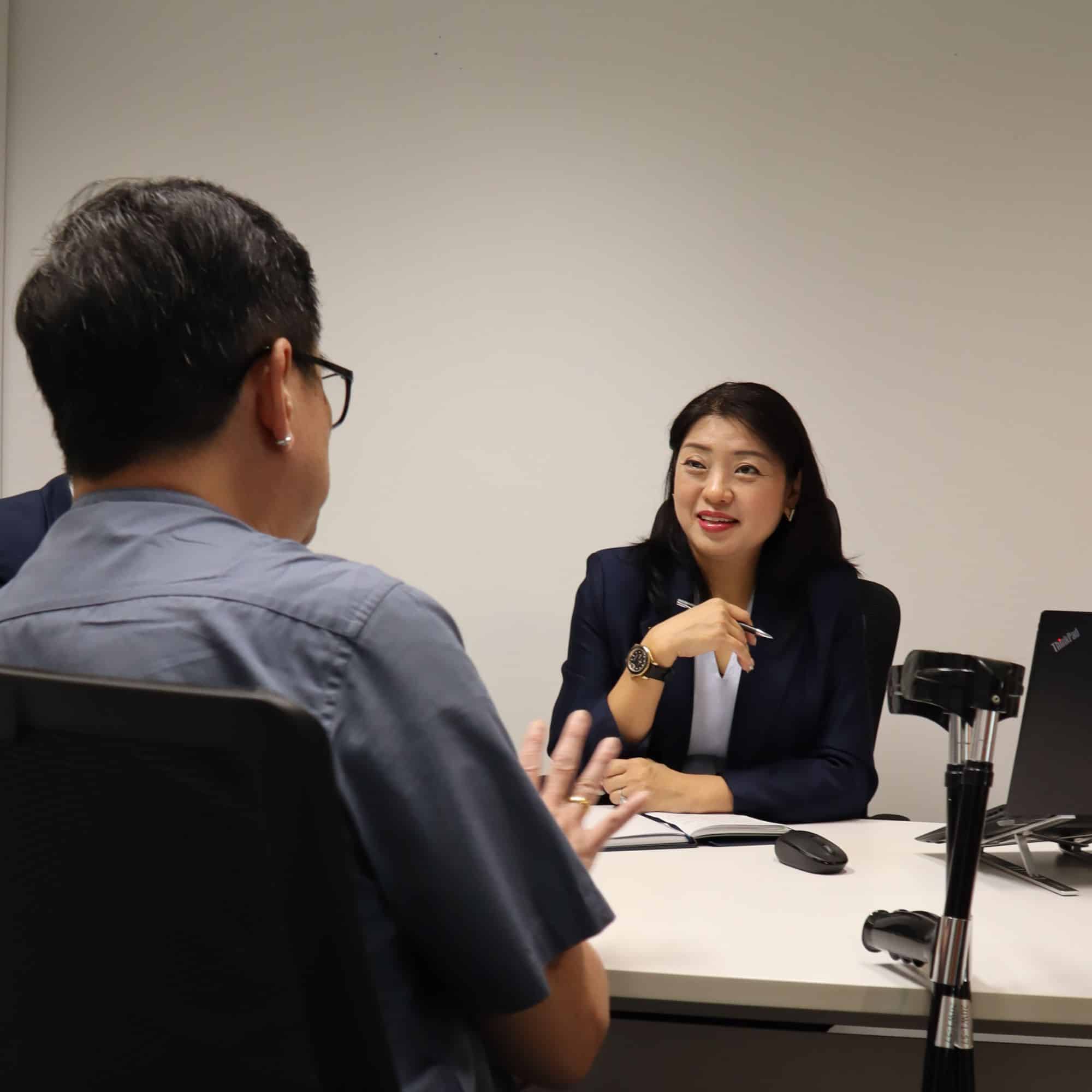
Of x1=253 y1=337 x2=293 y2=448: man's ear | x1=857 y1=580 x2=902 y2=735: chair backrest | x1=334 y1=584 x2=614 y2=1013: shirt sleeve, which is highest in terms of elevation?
x1=253 y1=337 x2=293 y2=448: man's ear

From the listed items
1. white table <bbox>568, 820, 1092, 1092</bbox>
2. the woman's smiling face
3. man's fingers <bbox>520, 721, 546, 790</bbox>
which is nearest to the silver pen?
the woman's smiling face

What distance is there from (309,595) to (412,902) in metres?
0.21

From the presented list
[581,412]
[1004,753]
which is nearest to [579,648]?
[581,412]

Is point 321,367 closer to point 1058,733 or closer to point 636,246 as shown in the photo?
point 1058,733

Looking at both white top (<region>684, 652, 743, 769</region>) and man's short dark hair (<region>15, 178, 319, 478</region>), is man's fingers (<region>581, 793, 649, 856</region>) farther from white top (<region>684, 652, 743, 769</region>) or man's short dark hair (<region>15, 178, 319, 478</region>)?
white top (<region>684, 652, 743, 769</region>)

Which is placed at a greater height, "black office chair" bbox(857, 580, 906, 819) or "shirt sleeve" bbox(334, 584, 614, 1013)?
"shirt sleeve" bbox(334, 584, 614, 1013)

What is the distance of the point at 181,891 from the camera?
63cm

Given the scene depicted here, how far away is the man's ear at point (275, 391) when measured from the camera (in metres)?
0.87

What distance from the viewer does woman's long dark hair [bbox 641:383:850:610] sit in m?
2.39

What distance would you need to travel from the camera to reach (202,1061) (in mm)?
650

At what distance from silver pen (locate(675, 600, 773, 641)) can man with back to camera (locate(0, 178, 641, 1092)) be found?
4.50 ft

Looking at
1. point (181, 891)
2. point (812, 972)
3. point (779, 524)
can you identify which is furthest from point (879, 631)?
point (181, 891)

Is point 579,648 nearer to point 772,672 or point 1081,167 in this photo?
point 772,672

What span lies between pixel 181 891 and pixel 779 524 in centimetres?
199
